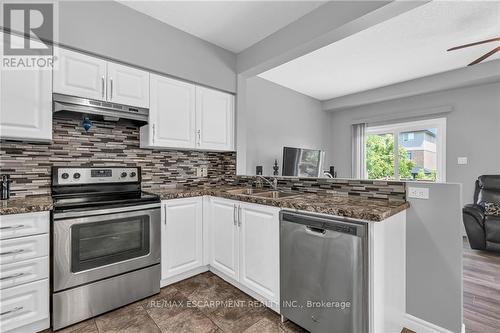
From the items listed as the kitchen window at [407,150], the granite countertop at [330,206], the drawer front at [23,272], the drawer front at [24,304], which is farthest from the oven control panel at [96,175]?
the kitchen window at [407,150]

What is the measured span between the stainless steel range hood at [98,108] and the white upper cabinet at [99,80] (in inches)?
2.4

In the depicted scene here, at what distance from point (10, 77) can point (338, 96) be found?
5.37 metres

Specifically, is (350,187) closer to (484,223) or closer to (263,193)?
(263,193)

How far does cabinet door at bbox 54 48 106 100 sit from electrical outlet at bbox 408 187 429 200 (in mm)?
2609

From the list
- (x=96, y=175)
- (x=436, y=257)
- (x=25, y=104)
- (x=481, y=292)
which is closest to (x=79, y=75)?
(x=25, y=104)

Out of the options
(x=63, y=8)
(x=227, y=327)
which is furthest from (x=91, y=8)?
(x=227, y=327)

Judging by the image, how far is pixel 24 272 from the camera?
1.61 m

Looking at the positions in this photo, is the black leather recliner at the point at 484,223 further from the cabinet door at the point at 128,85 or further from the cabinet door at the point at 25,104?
the cabinet door at the point at 25,104

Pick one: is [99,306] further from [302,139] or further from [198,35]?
[302,139]

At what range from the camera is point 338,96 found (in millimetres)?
5484

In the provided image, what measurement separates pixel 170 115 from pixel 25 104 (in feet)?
3.71

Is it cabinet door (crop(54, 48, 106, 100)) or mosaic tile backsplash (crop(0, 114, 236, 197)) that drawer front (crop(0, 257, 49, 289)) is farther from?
cabinet door (crop(54, 48, 106, 100))

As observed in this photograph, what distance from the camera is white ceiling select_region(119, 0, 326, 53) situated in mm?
2258

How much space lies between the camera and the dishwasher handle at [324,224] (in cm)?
139
